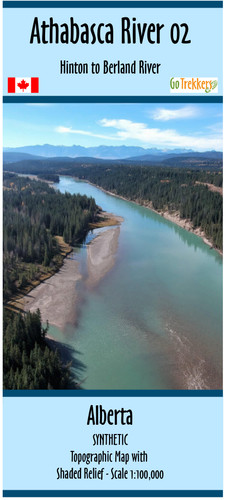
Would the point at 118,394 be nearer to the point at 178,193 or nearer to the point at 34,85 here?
the point at 34,85

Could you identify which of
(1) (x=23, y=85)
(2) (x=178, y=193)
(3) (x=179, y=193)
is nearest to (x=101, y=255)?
(1) (x=23, y=85)

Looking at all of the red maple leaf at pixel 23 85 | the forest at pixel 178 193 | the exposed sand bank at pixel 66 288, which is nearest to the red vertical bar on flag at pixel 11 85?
the red maple leaf at pixel 23 85

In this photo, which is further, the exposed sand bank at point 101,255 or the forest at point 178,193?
the forest at point 178,193

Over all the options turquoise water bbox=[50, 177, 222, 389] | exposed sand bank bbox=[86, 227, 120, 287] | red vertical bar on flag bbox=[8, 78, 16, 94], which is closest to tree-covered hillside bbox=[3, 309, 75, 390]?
turquoise water bbox=[50, 177, 222, 389]

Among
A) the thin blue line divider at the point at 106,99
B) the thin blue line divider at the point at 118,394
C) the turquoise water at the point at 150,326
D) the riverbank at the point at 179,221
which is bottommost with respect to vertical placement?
the turquoise water at the point at 150,326

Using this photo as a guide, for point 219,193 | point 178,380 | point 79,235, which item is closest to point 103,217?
point 79,235

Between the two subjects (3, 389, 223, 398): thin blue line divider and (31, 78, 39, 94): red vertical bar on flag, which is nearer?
(3, 389, 223, 398): thin blue line divider

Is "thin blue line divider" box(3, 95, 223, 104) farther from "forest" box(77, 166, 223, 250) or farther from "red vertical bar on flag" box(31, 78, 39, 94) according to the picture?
"forest" box(77, 166, 223, 250)

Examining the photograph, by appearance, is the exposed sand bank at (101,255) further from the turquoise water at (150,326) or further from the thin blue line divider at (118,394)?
the thin blue line divider at (118,394)

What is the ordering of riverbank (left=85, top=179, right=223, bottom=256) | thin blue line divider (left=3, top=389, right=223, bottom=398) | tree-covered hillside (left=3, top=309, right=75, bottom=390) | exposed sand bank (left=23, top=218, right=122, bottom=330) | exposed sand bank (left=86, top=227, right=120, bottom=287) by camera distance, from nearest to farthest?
thin blue line divider (left=3, top=389, right=223, bottom=398) → tree-covered hillside (left=3, top=309, right=75, bottom=390) → exposed sand bank (left=23, top=218, right=122, bottom=330) → exposed sand bank (left=86, top=227, right=120, bottom=287) → riverbank (left=85, top=179, right=223, bottom=256)

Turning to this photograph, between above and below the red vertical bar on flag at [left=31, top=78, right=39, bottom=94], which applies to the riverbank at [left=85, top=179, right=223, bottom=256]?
below
